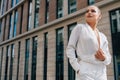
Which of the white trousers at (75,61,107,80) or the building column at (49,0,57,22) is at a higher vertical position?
the building column at (49,0,57,22)

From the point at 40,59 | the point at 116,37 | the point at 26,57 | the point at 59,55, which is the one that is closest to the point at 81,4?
the point at 116,37

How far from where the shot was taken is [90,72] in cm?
235

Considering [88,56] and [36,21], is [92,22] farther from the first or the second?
[36,21]

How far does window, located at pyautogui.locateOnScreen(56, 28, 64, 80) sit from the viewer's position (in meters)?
15.2

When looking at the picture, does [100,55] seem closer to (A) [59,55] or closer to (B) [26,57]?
(A) [59,55]

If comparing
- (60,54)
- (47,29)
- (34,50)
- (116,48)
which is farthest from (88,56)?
(34,50)

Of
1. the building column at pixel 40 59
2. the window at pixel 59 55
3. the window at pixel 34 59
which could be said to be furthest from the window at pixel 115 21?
the window at pixel 34 59

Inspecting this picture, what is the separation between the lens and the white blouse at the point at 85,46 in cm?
241

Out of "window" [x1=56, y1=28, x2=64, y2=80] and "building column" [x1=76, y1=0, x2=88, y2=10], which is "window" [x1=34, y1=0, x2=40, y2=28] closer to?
"window" [x1=56, y1=28, x2=64, y2=80]

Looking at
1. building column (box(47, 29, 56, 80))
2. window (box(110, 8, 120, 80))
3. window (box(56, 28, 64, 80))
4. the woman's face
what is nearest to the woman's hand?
the woman's face

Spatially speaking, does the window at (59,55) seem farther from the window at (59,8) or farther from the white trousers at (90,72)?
the white trousers at (90,72)

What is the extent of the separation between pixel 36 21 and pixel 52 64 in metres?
6.03

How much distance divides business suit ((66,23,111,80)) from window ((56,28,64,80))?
1277cm

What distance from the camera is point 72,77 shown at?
14.1m
